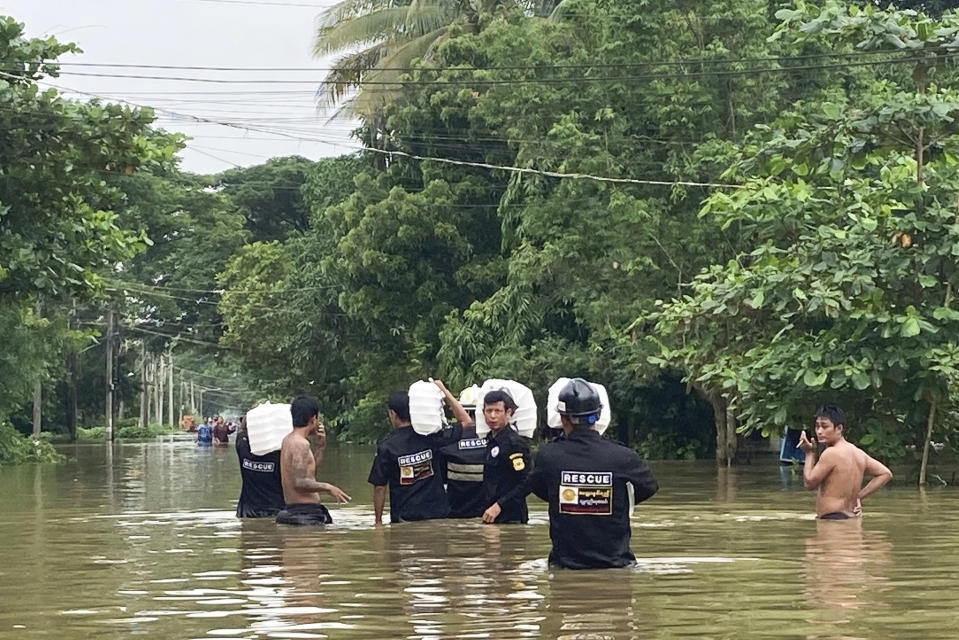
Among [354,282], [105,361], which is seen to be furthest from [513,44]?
[105,361]

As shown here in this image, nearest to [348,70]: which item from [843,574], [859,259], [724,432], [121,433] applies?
[724,432]

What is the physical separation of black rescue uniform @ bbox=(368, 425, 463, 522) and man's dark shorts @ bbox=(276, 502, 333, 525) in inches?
29.8

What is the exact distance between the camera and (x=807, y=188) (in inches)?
947

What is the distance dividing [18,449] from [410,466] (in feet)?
96.6

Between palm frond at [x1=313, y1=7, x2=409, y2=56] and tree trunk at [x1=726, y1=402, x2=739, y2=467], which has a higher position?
palm frond at [x1=313, y1=7, x2=409, y2=56]

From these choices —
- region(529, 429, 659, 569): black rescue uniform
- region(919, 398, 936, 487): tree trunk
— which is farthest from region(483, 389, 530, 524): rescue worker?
region(919, 398, 936, 487): tree trunk

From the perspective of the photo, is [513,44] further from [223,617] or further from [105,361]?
[105,361]

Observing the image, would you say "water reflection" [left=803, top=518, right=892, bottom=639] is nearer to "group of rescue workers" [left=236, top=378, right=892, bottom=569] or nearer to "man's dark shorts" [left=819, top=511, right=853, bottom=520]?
"man's dark shorts" [left=819, top=511, right=853, bottom=520]

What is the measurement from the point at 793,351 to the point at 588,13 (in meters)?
16.1

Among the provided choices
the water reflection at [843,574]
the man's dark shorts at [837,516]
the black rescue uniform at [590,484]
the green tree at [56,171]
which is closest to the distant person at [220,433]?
the green tree at [56,171]

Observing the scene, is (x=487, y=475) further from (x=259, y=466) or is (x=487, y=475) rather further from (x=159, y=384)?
(x=159, y=384)

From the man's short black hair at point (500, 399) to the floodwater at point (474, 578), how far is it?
1.13 m

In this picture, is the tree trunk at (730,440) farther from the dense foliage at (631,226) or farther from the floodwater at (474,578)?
the floodwater at (474,578)

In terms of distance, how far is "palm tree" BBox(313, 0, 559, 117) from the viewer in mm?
46469
